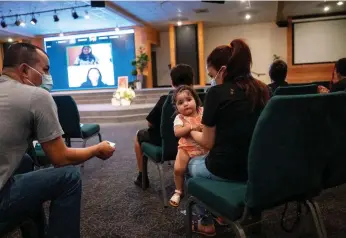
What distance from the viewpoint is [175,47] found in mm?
11297

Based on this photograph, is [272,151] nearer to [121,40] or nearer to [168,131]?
[168,131]

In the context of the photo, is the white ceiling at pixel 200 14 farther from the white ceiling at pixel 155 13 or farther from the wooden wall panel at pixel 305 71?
the wooden wall panel at pixel 305 71

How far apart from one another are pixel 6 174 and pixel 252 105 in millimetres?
986

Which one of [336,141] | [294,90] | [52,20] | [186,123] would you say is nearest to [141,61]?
[52,20]

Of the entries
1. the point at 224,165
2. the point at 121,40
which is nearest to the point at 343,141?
the point at 224,165

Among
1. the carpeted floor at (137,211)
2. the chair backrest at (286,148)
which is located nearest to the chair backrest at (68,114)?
the carpeted floor at (137,211)

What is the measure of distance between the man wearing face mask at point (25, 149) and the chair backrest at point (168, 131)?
764 millimetres

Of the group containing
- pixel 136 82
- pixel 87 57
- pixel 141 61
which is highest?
pixel 87 57

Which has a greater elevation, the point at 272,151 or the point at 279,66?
the point at 279,66

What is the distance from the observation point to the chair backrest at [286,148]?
97 cm

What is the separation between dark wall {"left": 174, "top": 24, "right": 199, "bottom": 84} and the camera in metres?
11.1

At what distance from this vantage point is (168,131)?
2.00 m

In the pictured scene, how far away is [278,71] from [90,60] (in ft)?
34.0

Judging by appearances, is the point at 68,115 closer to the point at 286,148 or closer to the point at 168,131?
the point at 168,131
